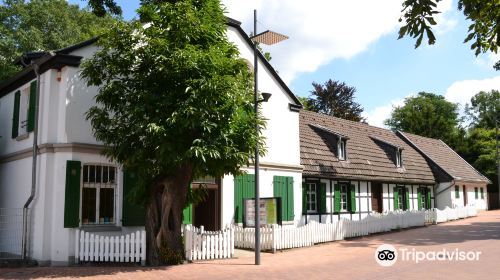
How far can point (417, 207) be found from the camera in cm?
3034

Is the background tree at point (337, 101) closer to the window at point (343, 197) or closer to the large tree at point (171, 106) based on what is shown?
the window at point (343, 197)

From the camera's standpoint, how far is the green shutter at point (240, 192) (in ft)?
57.7

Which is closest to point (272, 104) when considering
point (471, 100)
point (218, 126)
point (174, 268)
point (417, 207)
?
point (218, 126)

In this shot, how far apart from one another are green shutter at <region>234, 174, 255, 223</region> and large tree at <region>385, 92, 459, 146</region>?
42.5 metres

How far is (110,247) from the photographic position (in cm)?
1304

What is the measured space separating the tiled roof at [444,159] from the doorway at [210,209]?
21374mm

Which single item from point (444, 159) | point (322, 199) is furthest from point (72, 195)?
Answer: point (444, 159)

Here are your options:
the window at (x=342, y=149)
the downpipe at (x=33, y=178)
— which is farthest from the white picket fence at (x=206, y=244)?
the window at (x=342, y=149)

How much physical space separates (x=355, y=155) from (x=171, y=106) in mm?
15618

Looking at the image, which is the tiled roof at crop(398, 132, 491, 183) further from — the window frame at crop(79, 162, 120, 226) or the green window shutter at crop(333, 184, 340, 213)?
the window frame at crop(79, 162, 120, 226)

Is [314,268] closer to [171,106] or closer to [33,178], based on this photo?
[171,106]

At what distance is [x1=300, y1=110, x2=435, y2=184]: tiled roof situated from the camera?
22438mm

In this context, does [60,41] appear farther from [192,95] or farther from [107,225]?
[192,95]

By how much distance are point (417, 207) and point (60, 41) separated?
24.1 meters
